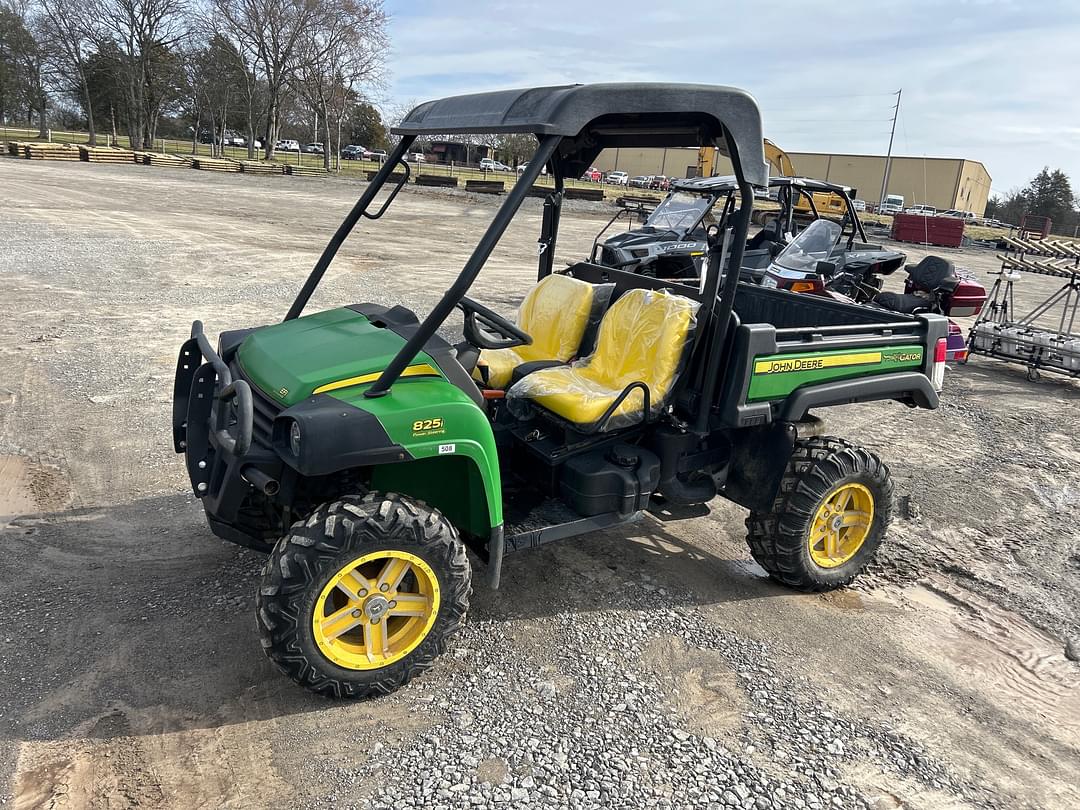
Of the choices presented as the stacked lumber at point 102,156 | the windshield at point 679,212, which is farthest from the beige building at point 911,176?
the windshield at point 679,212

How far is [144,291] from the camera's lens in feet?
32.0

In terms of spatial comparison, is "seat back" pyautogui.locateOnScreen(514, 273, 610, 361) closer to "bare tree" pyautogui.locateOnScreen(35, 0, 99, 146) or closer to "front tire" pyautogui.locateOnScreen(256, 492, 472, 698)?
"front tire" pyautogui.locateOnScreen(256, 492, 472, 698)

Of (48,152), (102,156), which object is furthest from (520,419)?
(102,156)

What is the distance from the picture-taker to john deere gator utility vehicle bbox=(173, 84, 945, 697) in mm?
2760

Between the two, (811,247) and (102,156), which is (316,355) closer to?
(811,247)

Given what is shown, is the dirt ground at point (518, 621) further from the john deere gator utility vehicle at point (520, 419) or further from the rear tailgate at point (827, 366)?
the rear tailgate at point (827, 366)

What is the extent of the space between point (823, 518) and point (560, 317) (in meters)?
1.71

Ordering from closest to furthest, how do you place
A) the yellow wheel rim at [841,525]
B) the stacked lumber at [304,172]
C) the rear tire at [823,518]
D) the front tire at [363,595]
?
the front tire at [363,595] → the rear tire at [823,518] → the yellow wheel rim at [841,525] → the stacked lumber at [304,172]

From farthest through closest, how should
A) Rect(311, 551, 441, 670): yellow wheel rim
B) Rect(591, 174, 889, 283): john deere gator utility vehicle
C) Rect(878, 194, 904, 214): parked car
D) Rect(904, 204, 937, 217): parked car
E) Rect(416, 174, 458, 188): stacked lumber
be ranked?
Rect(878, 194, 904, 214): parked car
Rect(416, 174, 458, 188): stacked lumber
Rect(904, 204, 937, 217): parked car
Rect(591, 174, 889, 283): john deere gator utility vehicle
Rect(311, 551, 441, 670): yellow wheel rim

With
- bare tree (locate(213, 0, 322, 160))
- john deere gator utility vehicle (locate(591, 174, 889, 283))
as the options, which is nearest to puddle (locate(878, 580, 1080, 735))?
john deere gator utility vehicle (locate(591, 174, 889, 283))

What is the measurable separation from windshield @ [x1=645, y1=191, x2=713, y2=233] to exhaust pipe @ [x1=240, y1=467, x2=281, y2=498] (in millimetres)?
9459

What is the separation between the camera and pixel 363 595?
9.36 feet

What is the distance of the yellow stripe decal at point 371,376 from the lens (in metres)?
2.91

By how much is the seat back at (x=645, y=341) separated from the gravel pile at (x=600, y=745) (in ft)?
3.94
